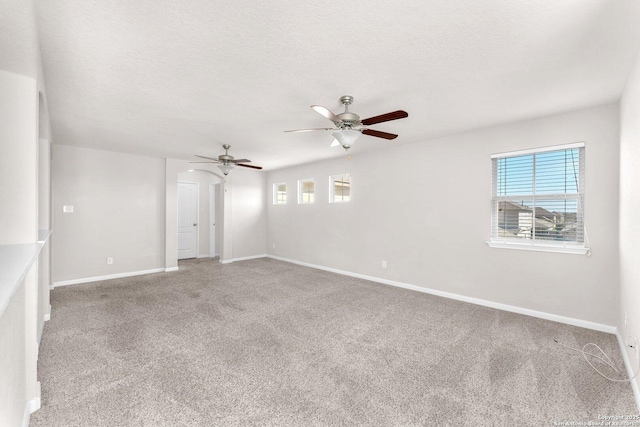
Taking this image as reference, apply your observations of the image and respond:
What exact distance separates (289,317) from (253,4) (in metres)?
3.13

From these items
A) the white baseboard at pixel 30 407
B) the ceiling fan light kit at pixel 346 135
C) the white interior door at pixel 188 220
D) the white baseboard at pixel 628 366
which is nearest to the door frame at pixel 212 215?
the white interior door at pixel 188 220

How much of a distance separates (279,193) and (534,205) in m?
5.71

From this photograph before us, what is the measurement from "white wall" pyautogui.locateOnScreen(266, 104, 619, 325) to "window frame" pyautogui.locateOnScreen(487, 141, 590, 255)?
7 cm

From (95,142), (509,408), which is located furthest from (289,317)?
(95,142)

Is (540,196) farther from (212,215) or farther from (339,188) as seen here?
(212,215)

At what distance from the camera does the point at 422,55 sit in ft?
7.12

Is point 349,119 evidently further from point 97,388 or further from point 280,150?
point 97,388

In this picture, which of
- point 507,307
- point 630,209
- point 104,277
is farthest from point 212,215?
point 630,209

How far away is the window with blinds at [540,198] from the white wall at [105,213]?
6.33 m

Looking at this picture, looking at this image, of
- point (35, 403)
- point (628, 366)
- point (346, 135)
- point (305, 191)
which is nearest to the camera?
point (35, 403)

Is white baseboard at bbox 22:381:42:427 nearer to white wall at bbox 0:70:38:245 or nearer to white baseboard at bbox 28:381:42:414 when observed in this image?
white baseboard at bbox 28:381:42:414

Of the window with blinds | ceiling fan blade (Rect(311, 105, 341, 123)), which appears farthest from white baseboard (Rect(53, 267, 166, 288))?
the window with blinds

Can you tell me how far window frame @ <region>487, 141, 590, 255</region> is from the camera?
329 cm

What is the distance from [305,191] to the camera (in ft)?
23.2
